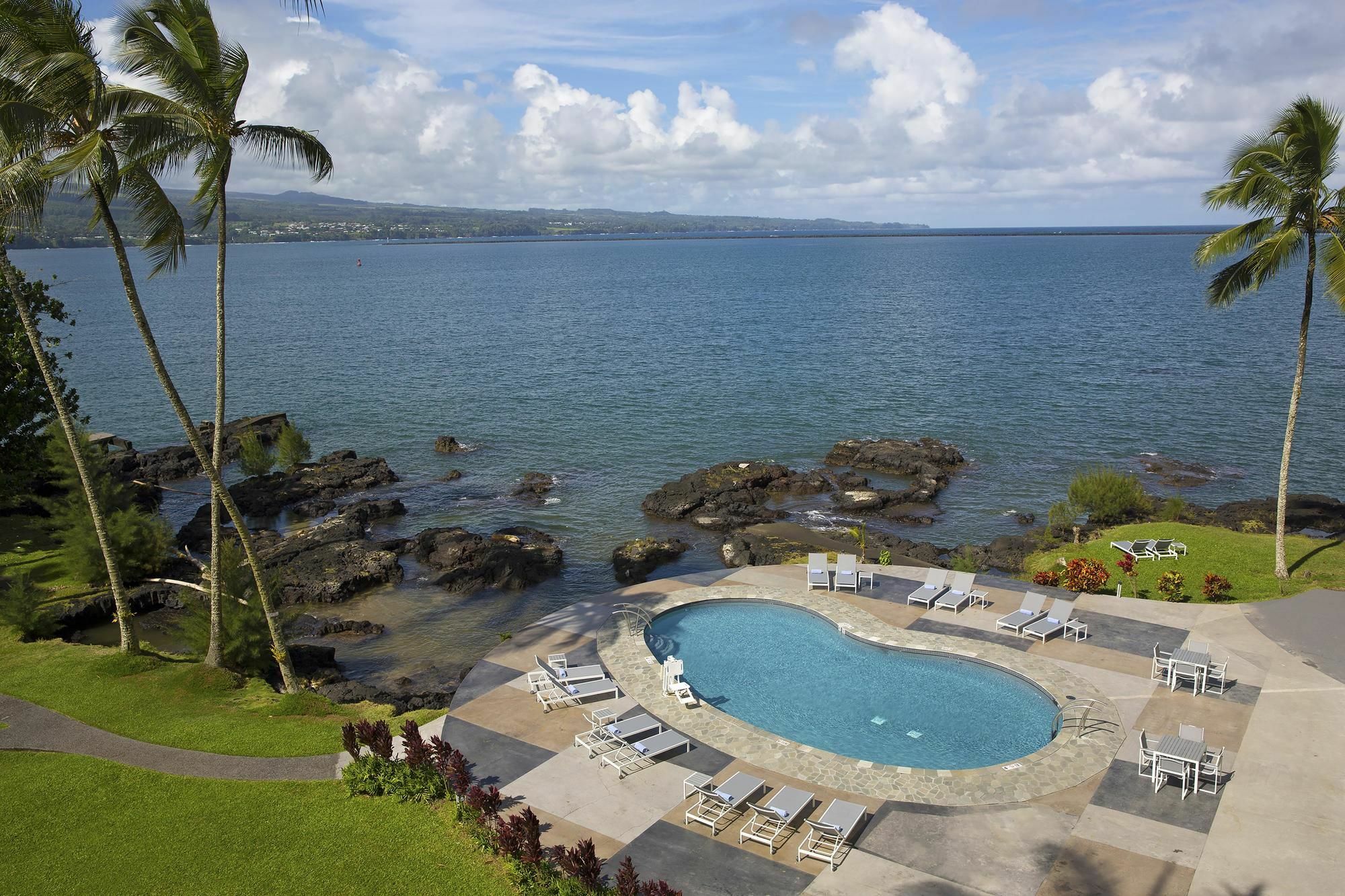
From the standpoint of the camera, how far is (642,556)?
33.8m

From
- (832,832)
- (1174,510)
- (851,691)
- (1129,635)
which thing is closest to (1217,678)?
(1129,635)

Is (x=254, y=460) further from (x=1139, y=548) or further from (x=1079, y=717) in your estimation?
(x=1139, y=548)

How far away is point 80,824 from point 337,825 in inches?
181

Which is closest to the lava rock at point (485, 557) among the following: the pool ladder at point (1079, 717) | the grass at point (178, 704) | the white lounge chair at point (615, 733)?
the grass at point (178, 704)

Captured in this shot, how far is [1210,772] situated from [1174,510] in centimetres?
2410

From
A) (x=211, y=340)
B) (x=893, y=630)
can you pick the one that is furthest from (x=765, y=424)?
(x=211, y=340)

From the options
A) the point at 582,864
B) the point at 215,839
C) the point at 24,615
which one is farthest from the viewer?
the point at 24,615

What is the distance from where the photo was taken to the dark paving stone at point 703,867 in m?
12.6

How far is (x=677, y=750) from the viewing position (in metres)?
16.5

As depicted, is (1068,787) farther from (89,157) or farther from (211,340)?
(211,340)

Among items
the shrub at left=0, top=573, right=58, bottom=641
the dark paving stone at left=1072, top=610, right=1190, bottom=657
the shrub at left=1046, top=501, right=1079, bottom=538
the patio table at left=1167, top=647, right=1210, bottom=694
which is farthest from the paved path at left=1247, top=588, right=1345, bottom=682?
the shrub at left=0, top=573, right=58, bottom=641

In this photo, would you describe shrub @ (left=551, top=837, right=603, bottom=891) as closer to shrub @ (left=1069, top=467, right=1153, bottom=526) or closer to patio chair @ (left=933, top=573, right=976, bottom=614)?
patio chair @ (left=933, top=573, right=976, bottom=614)

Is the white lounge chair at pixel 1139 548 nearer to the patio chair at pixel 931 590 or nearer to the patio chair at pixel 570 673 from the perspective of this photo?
the patio chair at pixel 931 590

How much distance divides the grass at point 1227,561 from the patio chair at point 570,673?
15.2 metres
